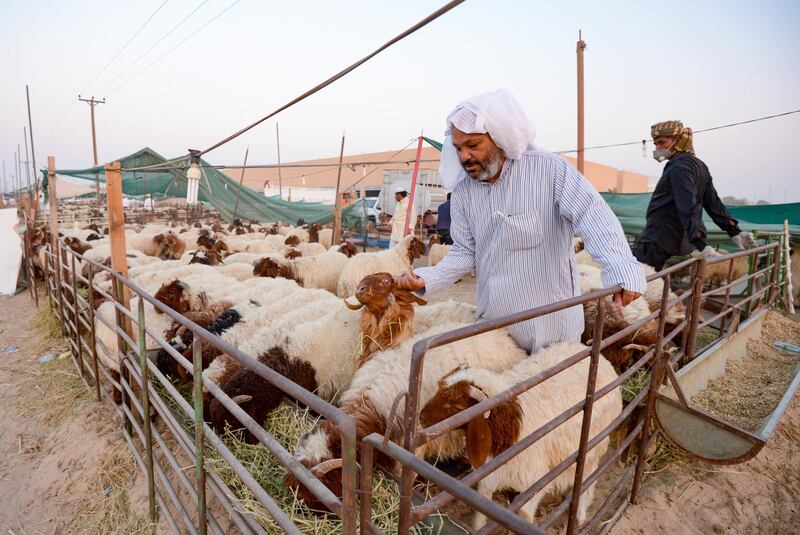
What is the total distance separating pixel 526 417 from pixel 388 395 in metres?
0.86

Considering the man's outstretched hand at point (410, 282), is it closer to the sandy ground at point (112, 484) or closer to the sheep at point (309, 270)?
the sandy ground at point (112, 484)

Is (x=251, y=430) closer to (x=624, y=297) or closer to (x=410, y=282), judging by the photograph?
(x=410, y=282)

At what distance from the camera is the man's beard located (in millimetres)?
2586

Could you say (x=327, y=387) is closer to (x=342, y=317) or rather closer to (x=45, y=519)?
(x=342, y=317)

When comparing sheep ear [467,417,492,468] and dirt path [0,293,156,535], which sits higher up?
sheep ear [467,417,492,468]

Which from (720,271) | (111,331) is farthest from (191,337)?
(720,271)

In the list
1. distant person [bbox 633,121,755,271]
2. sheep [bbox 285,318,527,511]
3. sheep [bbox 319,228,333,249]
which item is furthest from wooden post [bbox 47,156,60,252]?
distant person [bbox 633,121,755,271]

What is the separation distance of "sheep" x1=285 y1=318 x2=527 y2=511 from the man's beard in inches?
46.1

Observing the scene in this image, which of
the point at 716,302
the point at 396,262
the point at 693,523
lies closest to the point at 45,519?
the point at 693,523

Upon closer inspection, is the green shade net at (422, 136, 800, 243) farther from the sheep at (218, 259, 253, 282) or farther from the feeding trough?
the feeding trough

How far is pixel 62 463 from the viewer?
14.0ft

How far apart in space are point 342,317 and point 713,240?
8.72m

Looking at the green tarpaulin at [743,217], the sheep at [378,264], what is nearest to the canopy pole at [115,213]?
the sheep at [378,264]

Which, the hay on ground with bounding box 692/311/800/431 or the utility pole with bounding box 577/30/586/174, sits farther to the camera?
the utility pole with bounding box 577/30/586/174
